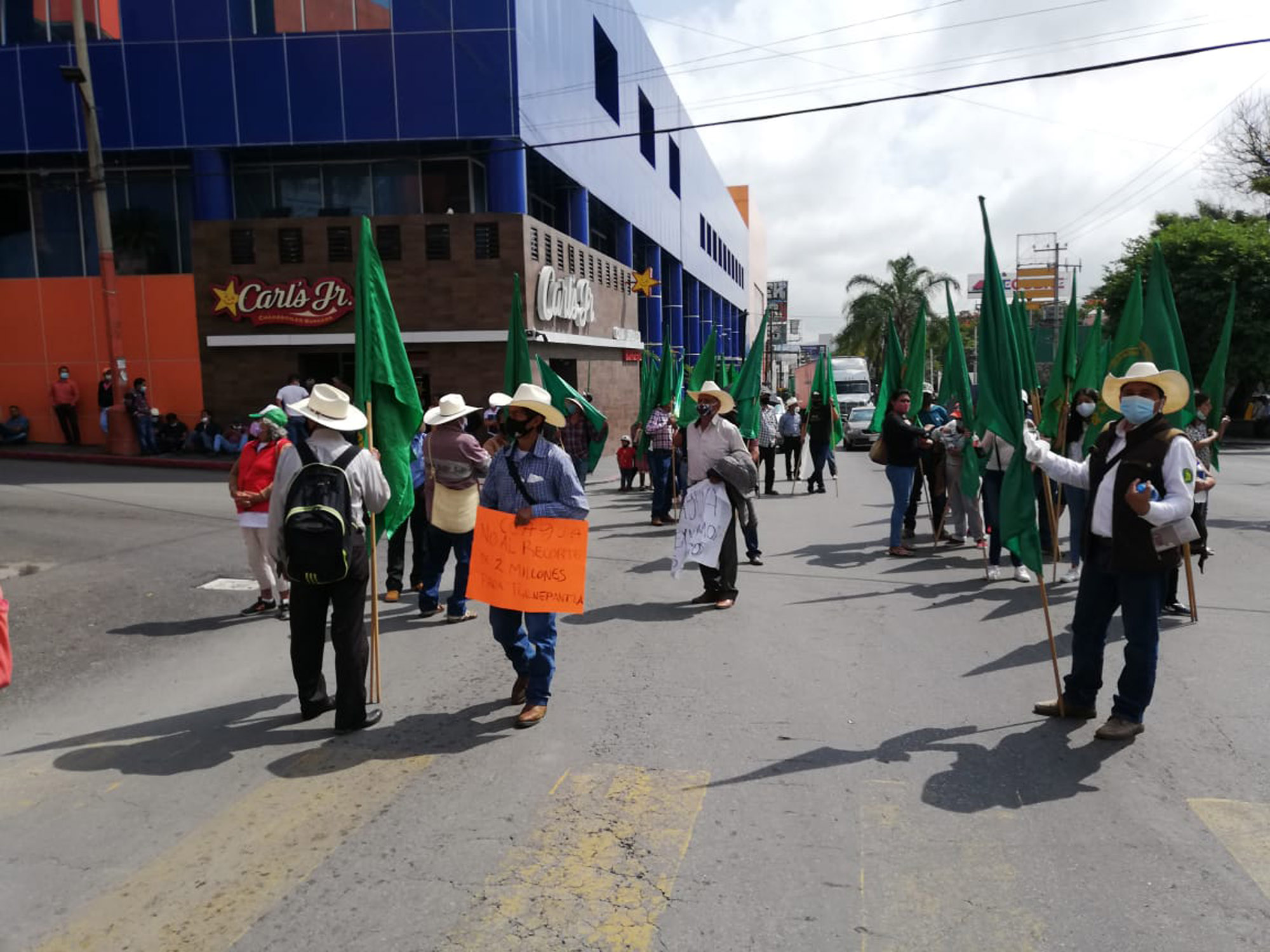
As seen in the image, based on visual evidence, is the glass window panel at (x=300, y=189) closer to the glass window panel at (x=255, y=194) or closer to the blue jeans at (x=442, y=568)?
the glass window panel at (x=255, y=194)

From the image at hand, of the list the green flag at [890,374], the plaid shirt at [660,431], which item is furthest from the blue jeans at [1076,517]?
the plaid shirt at [660,431]

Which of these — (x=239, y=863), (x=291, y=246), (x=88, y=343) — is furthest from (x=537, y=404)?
(x=88, y=343)

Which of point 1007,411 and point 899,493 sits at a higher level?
point 1007,411

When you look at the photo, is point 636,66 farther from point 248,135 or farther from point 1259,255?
point 1259,255

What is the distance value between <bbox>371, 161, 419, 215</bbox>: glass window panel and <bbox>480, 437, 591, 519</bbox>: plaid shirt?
1832 cm

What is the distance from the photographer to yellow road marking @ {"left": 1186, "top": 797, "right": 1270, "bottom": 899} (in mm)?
3637

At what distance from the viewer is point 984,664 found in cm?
632

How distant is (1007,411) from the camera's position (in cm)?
580

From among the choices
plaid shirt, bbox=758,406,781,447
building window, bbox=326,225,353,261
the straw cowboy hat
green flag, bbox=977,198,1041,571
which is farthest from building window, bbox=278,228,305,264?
the straw cowboy hat

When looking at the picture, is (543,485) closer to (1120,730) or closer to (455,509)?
(455,509)

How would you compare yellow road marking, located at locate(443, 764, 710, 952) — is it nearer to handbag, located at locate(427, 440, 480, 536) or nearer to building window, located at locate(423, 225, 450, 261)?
handbag, located at locate(427, 440, 480, 536)

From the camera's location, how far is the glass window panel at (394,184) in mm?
22297

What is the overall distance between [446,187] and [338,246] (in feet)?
10.3

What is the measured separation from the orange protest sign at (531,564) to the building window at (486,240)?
633 inches
